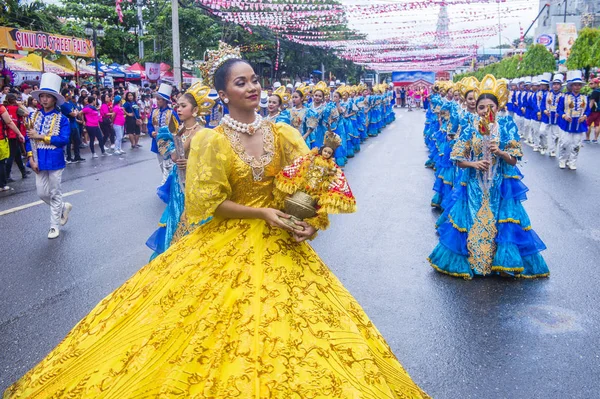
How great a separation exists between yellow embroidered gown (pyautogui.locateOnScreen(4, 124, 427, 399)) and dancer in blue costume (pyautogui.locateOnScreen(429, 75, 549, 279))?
312 cm

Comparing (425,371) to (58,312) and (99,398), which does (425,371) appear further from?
(58,312)

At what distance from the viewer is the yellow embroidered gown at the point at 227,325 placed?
2.40 m

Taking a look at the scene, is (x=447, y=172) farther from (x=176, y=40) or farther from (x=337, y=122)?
(x=176, y=40)

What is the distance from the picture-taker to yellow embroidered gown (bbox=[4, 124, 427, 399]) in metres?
2.40

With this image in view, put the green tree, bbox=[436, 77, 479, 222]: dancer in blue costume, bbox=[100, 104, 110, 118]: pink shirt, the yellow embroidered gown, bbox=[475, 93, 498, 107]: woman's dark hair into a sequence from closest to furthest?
the yellow embroidered gown
bbox=[475, 93, 498, 107]: woman's dark hair
bbox=[436, 77, 479, 222]: dancer in blue costume
bbox=[100, 104, 110, 118]: pink shirt
the green tree

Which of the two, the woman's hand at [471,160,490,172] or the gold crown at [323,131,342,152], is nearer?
the gold crown at [323,131,342,152]

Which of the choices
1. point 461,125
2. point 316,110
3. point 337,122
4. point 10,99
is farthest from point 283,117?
point 10,99

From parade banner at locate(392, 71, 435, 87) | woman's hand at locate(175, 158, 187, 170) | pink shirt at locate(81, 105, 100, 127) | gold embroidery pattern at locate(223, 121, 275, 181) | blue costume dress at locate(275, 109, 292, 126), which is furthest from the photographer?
parade banner at locate(392, 71, 435, 87)

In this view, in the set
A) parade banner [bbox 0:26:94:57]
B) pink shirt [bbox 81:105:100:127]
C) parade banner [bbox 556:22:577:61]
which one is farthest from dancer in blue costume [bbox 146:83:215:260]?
parade banner [bbox 556:22:577:61]

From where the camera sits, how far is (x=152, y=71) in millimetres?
27641

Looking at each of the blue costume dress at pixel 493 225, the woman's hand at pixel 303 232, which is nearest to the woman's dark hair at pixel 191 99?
the blue costume dress at pixel 493 225

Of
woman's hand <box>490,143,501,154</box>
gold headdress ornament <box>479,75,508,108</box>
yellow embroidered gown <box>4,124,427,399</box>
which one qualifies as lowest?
yellow embroidered gown <box>4,124,427,399</box>

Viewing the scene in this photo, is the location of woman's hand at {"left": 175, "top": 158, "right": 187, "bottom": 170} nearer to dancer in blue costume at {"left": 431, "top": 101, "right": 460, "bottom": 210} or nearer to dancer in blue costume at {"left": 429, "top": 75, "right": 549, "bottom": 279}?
dancer in blue costume at {"left": 429, "top": 75, "right": 549, "bottom": 279}

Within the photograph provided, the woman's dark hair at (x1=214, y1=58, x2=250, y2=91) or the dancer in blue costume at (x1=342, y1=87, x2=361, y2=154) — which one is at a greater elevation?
the woman's dark hair at (x1=214, y1=58, x2=250, y2=91)
